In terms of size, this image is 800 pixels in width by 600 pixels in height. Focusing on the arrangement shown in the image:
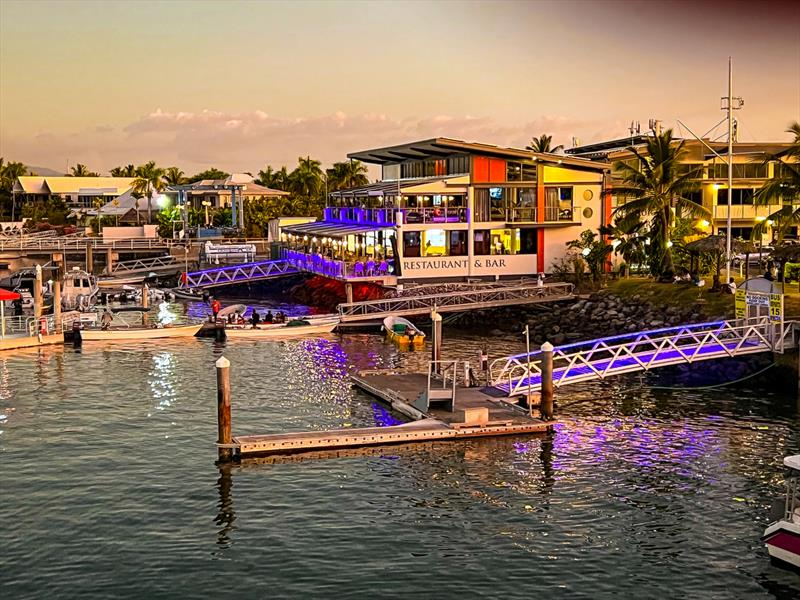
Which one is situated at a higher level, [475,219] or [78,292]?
[475,219]

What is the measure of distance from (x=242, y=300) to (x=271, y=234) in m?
21.0

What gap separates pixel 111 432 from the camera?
38.8m

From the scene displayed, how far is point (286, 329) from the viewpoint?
6275cm

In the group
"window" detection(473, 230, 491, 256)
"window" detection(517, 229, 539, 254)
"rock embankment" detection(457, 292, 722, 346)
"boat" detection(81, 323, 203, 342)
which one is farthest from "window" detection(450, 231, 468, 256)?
"boat" detection(81, 323, 203, 342)

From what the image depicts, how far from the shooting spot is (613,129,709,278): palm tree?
64688 mm

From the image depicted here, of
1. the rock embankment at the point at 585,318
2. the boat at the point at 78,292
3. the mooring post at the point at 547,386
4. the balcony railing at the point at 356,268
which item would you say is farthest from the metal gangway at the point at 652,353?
the boat at the point at 78,292

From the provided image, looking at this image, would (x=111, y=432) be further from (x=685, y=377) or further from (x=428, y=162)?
(x=428, y=162)

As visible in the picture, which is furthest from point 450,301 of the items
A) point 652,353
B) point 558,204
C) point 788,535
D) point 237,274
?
point 788,535

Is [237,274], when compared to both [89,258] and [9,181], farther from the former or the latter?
[9,181]

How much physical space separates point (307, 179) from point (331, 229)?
6685cm

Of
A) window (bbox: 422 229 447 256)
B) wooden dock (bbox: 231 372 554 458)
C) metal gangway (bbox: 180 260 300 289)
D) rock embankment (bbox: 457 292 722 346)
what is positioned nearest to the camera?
wooden dock (bbox: 231 372 554 458)

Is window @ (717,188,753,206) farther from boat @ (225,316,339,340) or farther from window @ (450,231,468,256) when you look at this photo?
boat @ (225,316,339,340)

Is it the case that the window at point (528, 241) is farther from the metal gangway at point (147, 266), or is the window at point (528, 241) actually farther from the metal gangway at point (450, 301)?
the metal gangway at point (147, 266)

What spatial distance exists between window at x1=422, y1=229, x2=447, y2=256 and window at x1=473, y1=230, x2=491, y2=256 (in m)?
2.33
